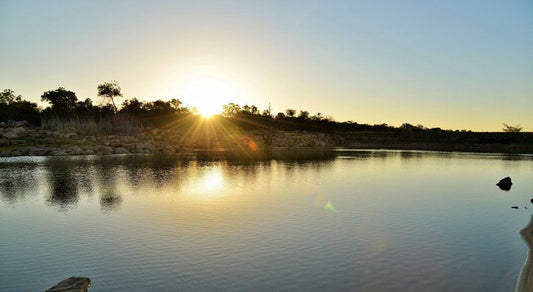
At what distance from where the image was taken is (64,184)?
1069 inches

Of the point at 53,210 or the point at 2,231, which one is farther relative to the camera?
the point at 53,210

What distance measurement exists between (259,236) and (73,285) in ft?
24.0

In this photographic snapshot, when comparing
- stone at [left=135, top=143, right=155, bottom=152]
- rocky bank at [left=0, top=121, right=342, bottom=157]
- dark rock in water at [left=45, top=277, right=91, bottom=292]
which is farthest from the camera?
stone at [left=135, top=143, right=155, bottom=152]

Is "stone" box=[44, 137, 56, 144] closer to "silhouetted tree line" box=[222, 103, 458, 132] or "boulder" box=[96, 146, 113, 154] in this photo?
"boulder" box=[96, 146, 113, 154]

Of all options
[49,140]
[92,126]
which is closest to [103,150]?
[49,140]

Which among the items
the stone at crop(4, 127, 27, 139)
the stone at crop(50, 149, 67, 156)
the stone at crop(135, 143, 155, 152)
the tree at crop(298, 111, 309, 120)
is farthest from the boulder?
the tree at crop(298, 111, 309, 120)

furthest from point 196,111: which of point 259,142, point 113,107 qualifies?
point 259,142

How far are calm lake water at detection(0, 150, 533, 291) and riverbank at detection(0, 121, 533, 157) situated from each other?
1608 inches

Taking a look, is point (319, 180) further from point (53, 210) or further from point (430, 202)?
point (53, 210)

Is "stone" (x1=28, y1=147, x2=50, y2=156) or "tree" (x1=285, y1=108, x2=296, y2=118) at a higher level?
"tree" (x1=285, y1=108, x2=296, y2=118)

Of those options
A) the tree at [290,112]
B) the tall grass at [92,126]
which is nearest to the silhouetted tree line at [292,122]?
the tree at [290,112]

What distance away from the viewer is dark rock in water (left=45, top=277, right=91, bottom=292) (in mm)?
8469

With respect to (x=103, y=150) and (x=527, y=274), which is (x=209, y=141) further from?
(x=527, y=274)

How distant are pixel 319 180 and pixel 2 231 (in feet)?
77.3
